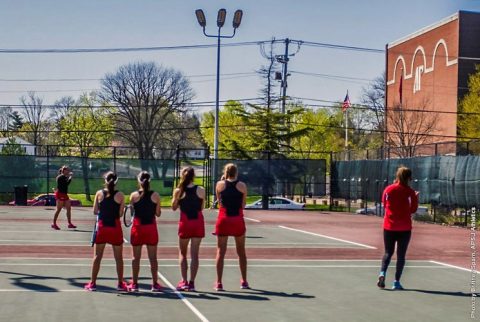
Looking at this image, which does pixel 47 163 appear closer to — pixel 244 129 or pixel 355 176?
pixel 355 176

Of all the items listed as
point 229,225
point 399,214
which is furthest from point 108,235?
point 399,214

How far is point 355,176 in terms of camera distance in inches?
1499

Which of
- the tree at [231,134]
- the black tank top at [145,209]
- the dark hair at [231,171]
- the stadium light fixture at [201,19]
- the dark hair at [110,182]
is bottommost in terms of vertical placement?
the black tank top at [145,209]

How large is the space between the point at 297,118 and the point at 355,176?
28534 mm

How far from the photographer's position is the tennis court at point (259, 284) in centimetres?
949

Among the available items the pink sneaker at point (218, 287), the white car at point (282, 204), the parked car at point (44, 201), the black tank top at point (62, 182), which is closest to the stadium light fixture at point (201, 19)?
the white car at point (282, 204)

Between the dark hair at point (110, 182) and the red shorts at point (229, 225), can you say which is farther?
the red shorts at point (229, 225)

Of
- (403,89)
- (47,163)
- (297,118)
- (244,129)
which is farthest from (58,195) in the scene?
(403,89)

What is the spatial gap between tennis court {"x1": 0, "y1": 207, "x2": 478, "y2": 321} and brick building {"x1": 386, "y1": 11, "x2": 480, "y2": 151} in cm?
4085

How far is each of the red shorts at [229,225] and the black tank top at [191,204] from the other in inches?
14.1

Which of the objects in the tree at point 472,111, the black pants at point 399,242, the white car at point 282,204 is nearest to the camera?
the black pants at point 399,242

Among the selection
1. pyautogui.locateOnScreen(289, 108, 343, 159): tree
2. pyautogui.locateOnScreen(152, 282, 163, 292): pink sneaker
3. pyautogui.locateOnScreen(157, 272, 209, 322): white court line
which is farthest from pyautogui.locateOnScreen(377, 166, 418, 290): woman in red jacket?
pyautogui.locateOnScreen(289, 108, 343, 159): tree

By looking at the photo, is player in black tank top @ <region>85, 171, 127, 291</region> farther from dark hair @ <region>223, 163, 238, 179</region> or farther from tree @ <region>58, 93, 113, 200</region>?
tree @ <region>58, 93, 113, 200</region>

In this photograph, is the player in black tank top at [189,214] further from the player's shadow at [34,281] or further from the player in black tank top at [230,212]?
the player's shadow at [34,281]
